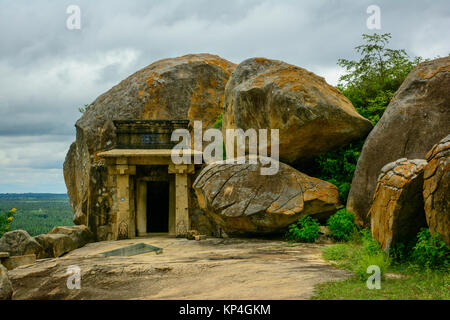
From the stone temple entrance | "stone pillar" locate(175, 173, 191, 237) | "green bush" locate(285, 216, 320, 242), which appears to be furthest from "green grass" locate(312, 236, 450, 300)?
the stone temple entrance

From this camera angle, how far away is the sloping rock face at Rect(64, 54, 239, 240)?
47.9 feet

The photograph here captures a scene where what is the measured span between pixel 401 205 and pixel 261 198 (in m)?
3.80

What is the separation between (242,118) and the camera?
396 inches

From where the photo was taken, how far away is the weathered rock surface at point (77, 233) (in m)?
11.2

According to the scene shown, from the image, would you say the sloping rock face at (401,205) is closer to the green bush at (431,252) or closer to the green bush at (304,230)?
the green bush at (431,252)

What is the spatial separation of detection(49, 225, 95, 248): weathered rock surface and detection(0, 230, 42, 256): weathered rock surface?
2193 mm

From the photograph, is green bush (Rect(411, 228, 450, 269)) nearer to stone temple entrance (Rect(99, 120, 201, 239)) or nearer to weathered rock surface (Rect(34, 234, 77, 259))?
stone temple entrance (Rect(99, 120, 201, 239))

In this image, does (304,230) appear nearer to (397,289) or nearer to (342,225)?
(342,225)

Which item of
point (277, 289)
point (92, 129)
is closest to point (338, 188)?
point (277, 289)

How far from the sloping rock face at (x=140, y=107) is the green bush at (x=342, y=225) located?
847 centimetres

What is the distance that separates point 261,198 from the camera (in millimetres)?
8531

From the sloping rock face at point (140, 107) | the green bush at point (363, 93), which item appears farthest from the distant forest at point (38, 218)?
the green bush at point (363, 93)

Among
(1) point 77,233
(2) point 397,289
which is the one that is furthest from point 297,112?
(1) point 77,233

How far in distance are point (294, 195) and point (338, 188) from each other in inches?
54.7
